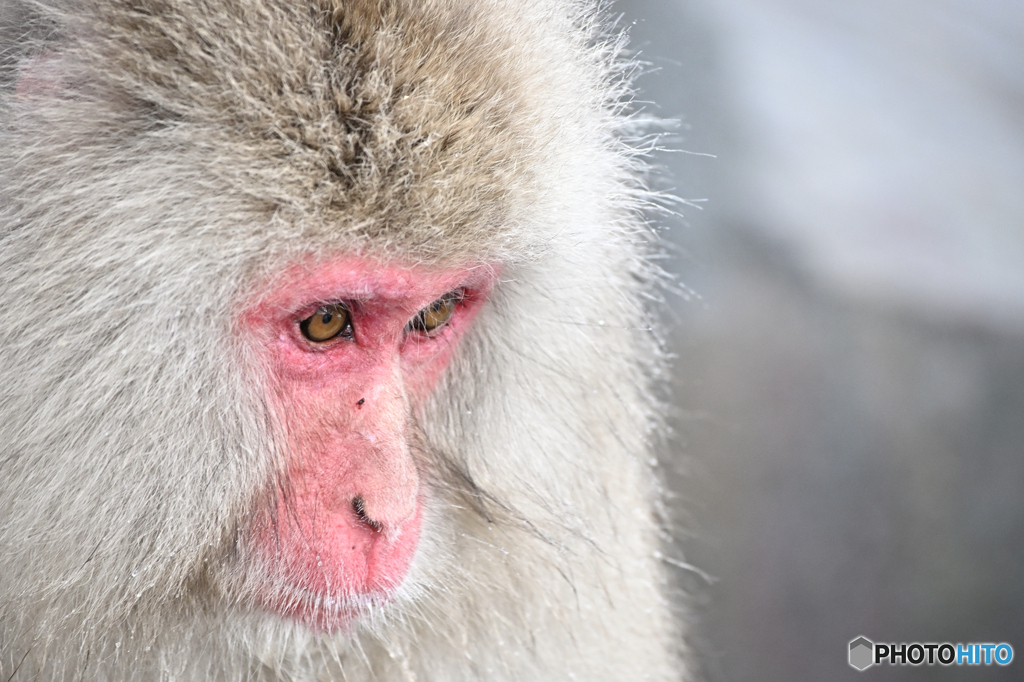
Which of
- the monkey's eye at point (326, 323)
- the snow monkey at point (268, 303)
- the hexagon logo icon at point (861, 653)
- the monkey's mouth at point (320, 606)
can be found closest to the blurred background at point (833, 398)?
the hexagon logo icon at point (861, 653)

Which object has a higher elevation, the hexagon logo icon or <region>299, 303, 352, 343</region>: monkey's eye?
<region>299, 303, 352, 343</region>: monkey's eye

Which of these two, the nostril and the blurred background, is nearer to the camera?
the nostril

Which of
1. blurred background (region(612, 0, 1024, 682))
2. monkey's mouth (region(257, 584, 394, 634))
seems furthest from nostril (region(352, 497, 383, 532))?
blurred background (region(612, 0, 1024, 682))

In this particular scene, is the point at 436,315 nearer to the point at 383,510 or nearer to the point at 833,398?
the point at 383,510

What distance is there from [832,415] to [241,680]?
2838 millimetres

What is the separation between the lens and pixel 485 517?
5.20 ft

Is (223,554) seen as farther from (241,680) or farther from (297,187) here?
(297,187)

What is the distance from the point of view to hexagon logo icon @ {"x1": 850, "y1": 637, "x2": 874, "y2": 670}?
339cm

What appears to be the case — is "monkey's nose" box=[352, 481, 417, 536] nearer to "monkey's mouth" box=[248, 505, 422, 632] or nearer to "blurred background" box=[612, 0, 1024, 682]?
"monkey's mouth" box=[248, 505, 422, 632]

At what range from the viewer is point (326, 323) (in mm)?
1326

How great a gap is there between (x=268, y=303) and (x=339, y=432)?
7.8 inches

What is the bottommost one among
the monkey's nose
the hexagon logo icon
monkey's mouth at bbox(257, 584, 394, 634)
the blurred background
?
the hexagon logo icon

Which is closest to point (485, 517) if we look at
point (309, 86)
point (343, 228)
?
point (343, 228)

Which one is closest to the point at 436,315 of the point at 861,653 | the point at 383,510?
the point at 383,510
